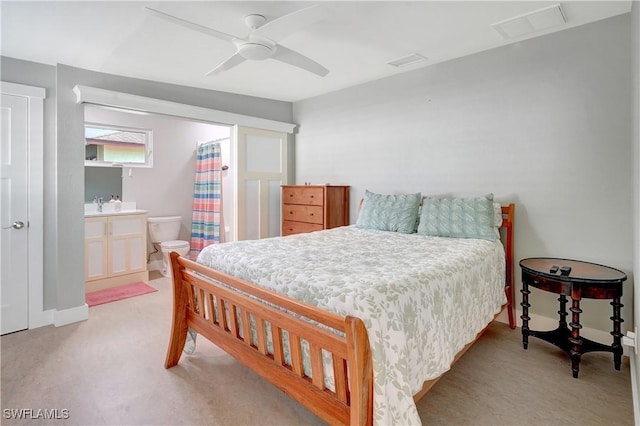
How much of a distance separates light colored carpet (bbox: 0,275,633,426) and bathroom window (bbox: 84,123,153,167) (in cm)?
247

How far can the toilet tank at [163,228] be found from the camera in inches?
185

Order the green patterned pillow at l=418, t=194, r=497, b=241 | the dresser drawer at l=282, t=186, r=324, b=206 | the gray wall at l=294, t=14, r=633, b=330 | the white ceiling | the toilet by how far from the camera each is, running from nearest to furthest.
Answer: the white ceiling → the gray wall at l=294, t=14, r=633, b=330 → the green patterned pillow at l=418, t=194, r=497, b=241 → the dresser drawer at l=282, t=186, r=324, b=206 → the toilet

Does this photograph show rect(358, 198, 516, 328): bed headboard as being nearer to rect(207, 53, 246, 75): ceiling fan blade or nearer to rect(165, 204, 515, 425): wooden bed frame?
rect(165, 204, 515, 425): wooden bed frame

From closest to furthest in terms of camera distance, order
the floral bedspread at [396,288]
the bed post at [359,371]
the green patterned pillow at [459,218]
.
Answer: the bed post at [359,371]
the floral bedspread at [396,288]
the green patterned pillow at [459,218]

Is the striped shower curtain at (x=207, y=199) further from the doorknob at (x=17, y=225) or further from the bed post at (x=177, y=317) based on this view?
the bed post at (x=177, y=317)

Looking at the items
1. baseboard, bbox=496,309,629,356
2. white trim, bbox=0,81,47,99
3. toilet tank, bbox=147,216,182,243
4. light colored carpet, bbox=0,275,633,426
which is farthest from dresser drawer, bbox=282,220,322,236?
white trim, bbox=0,81,47,99

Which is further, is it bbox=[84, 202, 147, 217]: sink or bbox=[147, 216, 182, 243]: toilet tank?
bbox=[147, 216, 182, 243]: toilet tank

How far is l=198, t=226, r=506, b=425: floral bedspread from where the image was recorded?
4.22 feet

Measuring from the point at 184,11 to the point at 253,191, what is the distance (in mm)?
2420

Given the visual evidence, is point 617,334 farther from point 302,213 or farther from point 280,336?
point 302,213

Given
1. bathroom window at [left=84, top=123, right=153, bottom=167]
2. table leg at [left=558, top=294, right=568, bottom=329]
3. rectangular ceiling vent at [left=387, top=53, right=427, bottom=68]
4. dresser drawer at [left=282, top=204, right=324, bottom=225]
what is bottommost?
table leg at [left=558, top=294, right=568, bottom=329]

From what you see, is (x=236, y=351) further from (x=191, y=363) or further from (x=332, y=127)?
(x=332, y=127)

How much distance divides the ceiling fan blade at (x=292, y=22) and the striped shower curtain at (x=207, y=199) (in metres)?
3.28

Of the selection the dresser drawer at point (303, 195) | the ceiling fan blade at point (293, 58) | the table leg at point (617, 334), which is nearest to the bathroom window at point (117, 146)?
the dresser drawer at point (303, 195)
